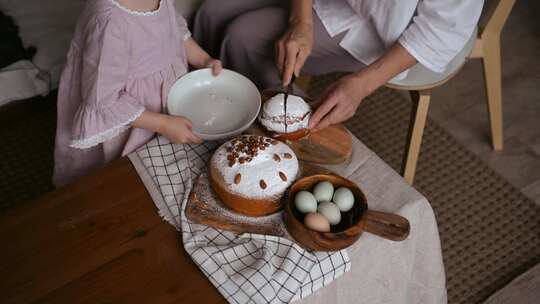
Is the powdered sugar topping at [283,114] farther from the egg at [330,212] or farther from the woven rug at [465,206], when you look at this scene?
the woven rug at [465,206]

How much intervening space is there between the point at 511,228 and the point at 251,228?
0.99 meters

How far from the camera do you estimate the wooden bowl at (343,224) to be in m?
0.82

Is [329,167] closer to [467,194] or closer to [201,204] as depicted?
[201,204]

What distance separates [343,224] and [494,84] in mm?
959

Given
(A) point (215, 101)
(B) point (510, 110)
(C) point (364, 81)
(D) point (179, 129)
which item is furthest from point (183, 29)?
(B) point (510, 110)

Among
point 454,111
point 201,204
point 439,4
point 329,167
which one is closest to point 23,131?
point 201,204

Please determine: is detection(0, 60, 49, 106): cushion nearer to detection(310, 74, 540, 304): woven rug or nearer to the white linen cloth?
the white linen cloth

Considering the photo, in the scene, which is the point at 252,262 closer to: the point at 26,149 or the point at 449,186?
the point at 449,186

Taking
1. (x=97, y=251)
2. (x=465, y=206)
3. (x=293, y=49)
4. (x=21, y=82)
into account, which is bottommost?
(x=465, y=206)

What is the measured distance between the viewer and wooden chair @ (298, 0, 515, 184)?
4.25 feet

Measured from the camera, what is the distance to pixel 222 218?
0.92m

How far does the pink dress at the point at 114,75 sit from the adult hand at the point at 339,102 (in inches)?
13.5

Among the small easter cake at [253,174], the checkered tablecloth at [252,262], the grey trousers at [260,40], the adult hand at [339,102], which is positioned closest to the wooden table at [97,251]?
the checkered tablecloth at [252,262]

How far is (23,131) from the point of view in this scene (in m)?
1.78
